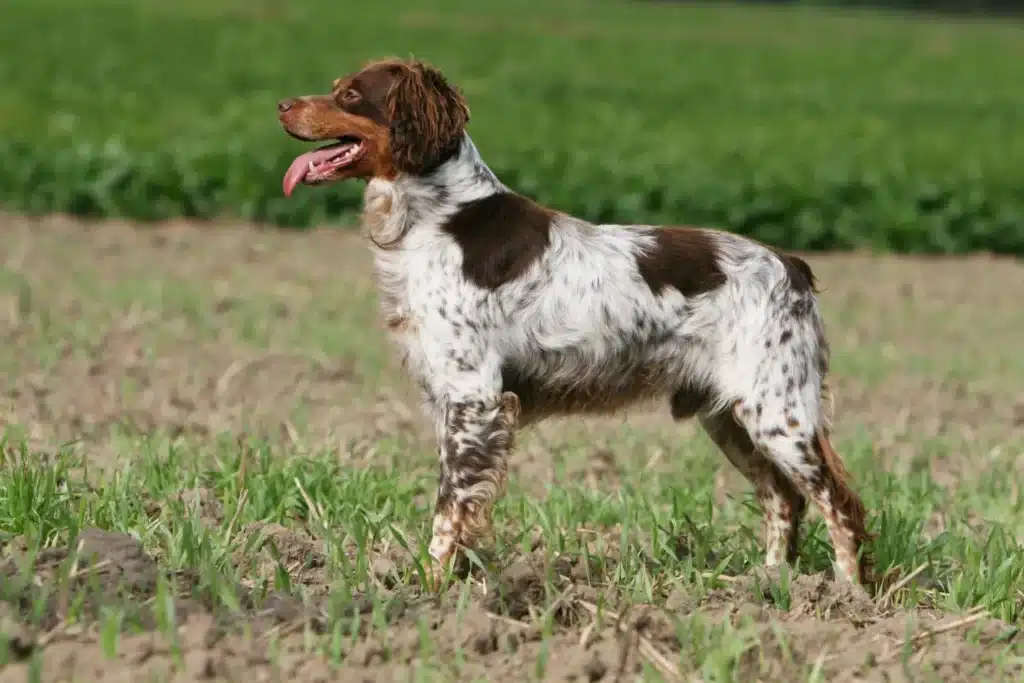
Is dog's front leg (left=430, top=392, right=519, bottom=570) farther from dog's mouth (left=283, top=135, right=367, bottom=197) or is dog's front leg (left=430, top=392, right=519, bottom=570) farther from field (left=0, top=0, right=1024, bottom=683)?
dog's mouth (left=283, top=135, right=367, bottom=197)

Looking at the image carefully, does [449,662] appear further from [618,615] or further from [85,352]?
[85,352]

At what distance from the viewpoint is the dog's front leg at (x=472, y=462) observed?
4508 mm

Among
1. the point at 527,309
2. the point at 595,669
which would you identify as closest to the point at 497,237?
the point at 527,309

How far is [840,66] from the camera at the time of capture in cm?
2792

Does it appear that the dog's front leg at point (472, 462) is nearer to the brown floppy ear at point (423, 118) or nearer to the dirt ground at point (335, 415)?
the dirt ground at point (335, 415)

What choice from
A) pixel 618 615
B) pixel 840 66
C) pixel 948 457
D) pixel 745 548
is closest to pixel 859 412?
pixel 948 457

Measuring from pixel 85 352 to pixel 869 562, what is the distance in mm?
4961

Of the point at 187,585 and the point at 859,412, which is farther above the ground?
the point at 187,585

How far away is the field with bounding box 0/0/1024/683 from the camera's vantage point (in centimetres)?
375

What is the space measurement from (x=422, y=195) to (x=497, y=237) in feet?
0.91

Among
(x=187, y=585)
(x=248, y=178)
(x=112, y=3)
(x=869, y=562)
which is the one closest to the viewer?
(x=187, y=585)

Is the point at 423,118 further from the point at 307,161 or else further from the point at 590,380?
the point at 590,380

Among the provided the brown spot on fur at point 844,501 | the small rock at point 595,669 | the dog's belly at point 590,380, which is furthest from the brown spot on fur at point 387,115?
the small rock at point 595,669

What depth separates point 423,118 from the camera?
461 cm
